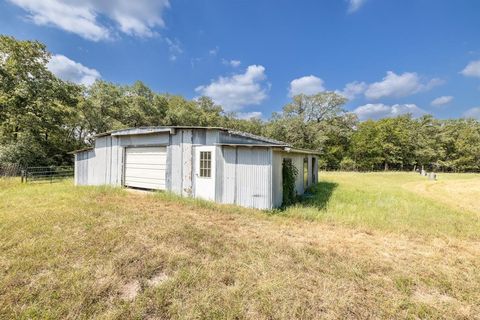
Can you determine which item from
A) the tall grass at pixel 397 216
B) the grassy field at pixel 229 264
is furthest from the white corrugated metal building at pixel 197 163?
the tall grass at pixel 397 216

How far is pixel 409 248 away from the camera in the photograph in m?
4.66

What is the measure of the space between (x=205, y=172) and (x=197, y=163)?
485mm

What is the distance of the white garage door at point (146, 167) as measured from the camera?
9.33 meters

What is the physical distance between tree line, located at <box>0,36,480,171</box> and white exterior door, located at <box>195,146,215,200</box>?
15322 mm

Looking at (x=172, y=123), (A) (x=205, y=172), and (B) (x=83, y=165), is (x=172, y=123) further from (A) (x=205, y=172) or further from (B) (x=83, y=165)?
(A) (x=205, y=172)

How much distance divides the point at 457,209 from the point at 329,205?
15.5ft

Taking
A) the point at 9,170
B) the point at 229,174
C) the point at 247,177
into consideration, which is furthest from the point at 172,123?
the point at 247,177

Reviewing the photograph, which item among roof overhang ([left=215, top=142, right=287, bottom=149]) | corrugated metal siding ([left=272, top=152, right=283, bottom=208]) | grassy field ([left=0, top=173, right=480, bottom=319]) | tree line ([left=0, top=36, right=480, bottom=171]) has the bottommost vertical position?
grassy field ([left=0, top=173, right=480, bottom=319])

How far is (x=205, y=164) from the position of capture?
26.8 feet

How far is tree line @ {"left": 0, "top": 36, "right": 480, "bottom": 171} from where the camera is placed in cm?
1714

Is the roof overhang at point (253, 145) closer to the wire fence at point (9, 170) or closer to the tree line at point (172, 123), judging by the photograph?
the wire fence at point (9, 170)

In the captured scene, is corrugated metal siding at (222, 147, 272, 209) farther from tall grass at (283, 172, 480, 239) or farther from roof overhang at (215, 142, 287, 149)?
tall grass at (283, 172, 480, 239)

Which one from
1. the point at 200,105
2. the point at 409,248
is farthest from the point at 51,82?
the point at 409,248

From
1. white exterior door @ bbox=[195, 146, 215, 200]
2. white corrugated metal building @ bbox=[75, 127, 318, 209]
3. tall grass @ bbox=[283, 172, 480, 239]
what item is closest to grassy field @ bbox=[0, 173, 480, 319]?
tall grass @ bbox=[283, 172, 480, 239]
